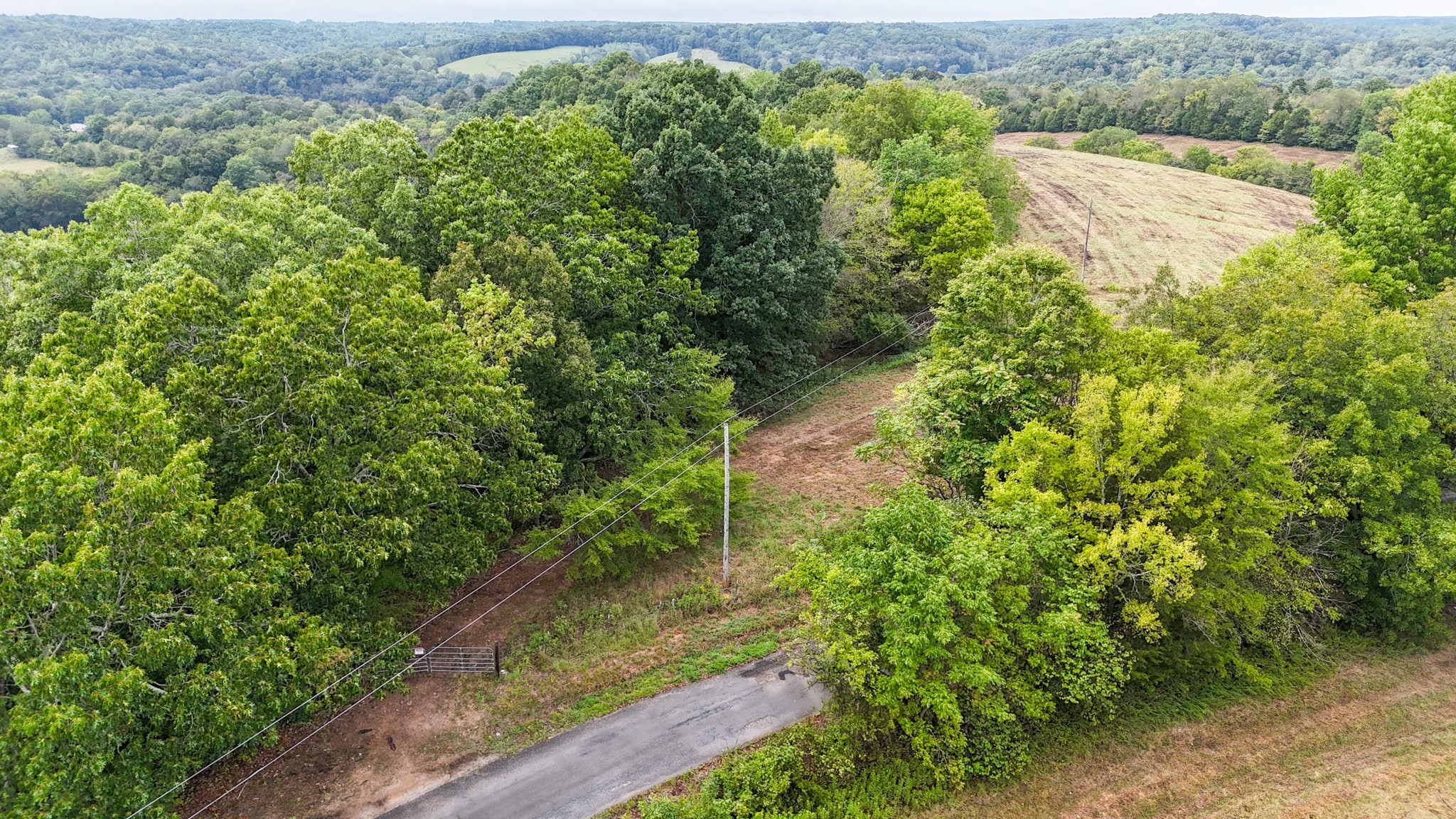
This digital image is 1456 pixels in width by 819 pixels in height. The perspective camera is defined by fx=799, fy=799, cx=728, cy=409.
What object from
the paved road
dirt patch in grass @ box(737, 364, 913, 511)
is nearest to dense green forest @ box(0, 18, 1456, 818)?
the paved road

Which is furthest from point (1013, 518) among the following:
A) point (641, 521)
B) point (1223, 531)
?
point (641, 521)

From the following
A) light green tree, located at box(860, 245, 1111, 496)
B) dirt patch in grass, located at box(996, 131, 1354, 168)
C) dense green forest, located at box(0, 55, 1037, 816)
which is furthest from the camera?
dirt patch in grass, located at box(996, 131, 1354, 168)

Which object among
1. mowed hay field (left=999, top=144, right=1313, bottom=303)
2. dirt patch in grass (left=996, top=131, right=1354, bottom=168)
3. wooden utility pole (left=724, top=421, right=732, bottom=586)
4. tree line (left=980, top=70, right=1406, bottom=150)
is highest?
tree line (left=980, top=70, right=1406, bottom=150)

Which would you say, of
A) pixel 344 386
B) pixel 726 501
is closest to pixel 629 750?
pixel 726 501

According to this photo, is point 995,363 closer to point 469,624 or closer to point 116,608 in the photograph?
point 469,624

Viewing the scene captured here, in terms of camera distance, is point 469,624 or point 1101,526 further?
point 469,624

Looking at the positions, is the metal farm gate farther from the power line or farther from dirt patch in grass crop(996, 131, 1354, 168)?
dirt patch in grass crop(996, 131, 1354, 168)

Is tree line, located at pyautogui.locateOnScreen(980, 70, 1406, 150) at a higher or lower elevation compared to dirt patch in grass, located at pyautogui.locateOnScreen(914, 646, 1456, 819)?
higher
